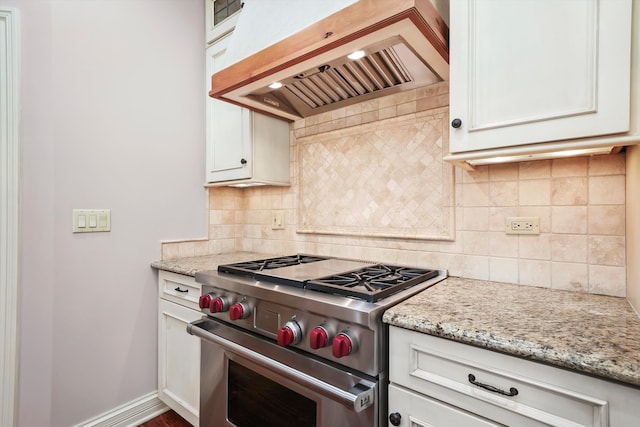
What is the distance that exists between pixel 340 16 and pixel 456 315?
41.4 inches

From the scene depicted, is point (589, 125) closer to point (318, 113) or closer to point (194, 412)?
point (318, 113)

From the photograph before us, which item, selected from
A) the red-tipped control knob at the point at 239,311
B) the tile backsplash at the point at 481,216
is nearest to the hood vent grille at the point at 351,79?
the tile backsplash at the point at 481,216

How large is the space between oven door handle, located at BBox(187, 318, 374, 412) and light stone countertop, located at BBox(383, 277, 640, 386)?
22 centimetres

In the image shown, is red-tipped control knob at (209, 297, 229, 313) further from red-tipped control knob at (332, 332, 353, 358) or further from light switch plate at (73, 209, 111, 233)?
light switch plate at (73, 209, 111, 233)

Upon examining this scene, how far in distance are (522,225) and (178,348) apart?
72.2 inches

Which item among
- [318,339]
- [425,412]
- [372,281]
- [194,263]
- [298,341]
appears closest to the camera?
[425,412]

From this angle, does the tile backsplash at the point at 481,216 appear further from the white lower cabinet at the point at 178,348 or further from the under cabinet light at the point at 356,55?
the under cabinet light at the point at 356,55

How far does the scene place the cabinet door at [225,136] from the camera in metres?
1.89

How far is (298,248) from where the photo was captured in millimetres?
2051

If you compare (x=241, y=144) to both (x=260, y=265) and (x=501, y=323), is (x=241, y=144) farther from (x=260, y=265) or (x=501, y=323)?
(x=501, y=323)

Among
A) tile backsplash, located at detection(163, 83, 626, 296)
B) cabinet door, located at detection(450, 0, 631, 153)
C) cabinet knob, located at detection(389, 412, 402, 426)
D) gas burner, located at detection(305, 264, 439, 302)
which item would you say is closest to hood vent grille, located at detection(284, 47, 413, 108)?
tile backsplash, located at detection(163, 83, 626, 296)

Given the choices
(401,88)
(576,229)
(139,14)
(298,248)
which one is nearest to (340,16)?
(401,88)

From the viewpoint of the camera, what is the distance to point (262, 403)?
1250 mm

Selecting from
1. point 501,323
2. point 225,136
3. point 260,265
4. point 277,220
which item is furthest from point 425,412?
point 225,136
